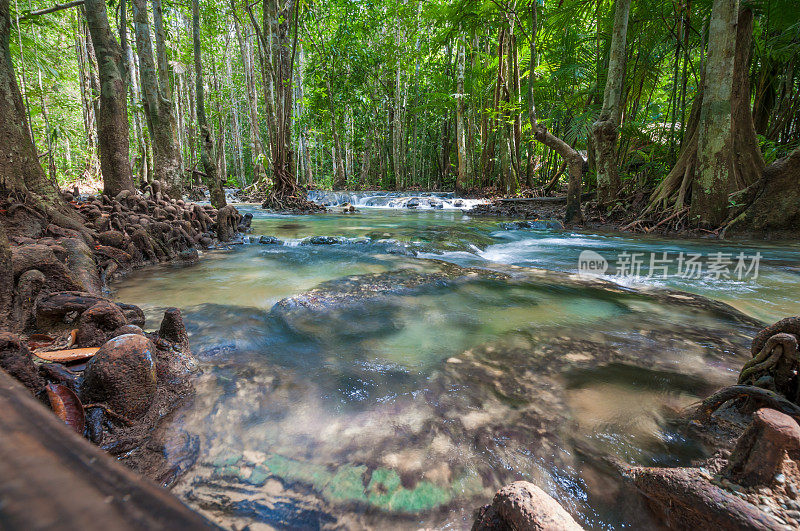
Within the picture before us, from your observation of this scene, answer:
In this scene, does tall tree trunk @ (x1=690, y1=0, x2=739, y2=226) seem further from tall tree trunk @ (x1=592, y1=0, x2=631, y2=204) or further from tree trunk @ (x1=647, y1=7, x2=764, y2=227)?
tall tree trunk @ (x1=592, y1=0, x2=631, y2=204)

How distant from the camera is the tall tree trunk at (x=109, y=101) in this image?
17.0 ft

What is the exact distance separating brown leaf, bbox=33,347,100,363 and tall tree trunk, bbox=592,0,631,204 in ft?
32.1

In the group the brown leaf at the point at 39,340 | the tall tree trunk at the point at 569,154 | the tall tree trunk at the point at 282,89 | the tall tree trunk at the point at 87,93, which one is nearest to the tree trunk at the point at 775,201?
the tall tree trunk at the point at 569,154

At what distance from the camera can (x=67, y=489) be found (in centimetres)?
35

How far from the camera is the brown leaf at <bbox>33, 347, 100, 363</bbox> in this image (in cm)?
174

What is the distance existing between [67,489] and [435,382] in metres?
1.81

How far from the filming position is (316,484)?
1378 millimetres

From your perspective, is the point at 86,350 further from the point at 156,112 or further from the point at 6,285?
the point at 156,112

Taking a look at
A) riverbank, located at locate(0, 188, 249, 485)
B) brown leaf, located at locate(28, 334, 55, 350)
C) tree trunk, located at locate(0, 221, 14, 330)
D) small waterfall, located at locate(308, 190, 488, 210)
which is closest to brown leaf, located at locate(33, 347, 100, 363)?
riverbank, located at locate(0, 188, 249, 485)

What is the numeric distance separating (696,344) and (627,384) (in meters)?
0.91

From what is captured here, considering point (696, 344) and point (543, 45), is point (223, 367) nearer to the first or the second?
point (696, 344)

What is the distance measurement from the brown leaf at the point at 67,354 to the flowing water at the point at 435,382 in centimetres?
52

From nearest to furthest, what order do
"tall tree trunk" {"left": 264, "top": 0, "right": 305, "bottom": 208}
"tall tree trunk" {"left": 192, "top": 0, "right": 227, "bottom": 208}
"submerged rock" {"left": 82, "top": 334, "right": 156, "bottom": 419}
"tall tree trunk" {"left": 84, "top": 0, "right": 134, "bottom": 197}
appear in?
"submerged rock" {"left": 82, "top": 334, "right": 156, "bottom": 419}, "tall tree trunk" {"left": 84, "top": 0, "right": 134, "bottom": 197}, "tall tree trunk" {"left": 192, "top": 0, "right": 227, "bottom": 208}, "tall tree trunk" {"left": 264, "top": 0, "right": 305, "bottom": 208}

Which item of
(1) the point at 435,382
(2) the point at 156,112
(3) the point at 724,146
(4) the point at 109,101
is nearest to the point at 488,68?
(3) the point at 724,146
